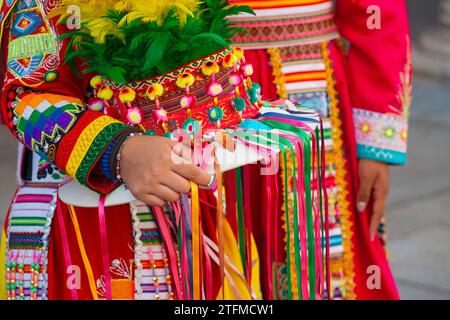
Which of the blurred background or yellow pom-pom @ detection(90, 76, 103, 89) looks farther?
the blurred background

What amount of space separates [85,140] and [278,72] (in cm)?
73

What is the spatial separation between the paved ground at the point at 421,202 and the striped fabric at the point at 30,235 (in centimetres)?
218

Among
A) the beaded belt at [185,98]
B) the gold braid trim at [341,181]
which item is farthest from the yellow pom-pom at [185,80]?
the gold braid trim at [341,181]

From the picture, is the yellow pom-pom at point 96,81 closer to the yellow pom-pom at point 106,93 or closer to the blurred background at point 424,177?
the yellow pom-pom at point 106,93

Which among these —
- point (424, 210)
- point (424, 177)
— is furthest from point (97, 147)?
point (424, 177)

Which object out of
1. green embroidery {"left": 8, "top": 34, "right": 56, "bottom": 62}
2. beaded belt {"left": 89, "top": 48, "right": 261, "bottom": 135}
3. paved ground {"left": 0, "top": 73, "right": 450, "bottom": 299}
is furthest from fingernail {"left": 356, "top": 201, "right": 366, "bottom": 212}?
paved ground {"left": 0, "top": 73, "right": 450, "bottom": 299}

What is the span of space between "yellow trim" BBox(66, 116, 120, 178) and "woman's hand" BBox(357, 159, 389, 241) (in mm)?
912

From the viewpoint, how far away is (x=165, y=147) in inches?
68.6

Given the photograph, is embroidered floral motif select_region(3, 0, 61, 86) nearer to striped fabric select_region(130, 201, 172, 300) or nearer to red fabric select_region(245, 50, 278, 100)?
striped fabric select_region(130, 201, 172, 300)

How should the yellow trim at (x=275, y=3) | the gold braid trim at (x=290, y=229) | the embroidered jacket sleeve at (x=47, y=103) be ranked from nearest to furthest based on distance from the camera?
1. the embroidered jacket sleeve at (x=47, y=103)
2. the gold braid trim at (x=290, y=229)
3. the yellow trim at (x=275, y=3)

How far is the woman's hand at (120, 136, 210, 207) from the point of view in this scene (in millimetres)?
1722

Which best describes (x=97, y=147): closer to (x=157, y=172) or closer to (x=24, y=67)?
(x=157, y=172)

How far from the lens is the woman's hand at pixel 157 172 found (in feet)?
5.65
